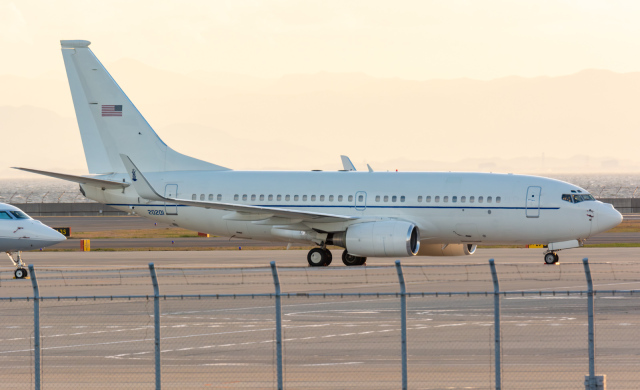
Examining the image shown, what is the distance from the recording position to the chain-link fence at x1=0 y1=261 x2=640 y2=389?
13.7 metres

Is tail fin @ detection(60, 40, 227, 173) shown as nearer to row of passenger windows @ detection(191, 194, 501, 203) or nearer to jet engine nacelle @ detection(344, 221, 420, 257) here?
row of passenger windows @ detection(191, 194, 501, 203)

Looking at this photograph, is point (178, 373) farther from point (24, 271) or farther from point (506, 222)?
point (506, 222)

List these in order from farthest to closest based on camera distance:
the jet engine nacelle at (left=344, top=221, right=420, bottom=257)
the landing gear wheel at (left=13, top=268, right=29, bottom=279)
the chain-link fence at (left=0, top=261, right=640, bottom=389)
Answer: the jet engine nacelle at (left=344, top=221, right=420, bottom=257), the landing gear wheel at (left=13, top=268, right=29, bottom=279), the chain-link fence at (left=0, top=261, right=640, bottom=389)

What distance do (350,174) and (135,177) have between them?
25.8ft

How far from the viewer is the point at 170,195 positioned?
3759 centimetres

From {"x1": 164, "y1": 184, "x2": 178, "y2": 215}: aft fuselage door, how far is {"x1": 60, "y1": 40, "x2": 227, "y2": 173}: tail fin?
4.45 ft

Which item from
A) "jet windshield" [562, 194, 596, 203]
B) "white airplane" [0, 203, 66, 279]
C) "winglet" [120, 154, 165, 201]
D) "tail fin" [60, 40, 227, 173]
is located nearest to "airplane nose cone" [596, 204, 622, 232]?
"jet windshield" [562, 194, 596, 203]

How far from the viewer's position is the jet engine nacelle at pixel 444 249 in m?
36.9

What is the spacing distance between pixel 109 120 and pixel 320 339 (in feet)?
78.5

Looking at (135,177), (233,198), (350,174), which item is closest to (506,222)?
(350,174)

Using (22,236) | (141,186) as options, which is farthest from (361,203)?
(22,236)

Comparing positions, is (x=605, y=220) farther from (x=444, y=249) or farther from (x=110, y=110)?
(x=110, y=110)

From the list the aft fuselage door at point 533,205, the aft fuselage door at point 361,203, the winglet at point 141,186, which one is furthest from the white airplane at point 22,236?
the aft fuselage door at point 533,205

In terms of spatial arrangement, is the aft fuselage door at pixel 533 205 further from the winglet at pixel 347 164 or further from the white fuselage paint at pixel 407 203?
the winglet at pixel 347 164
